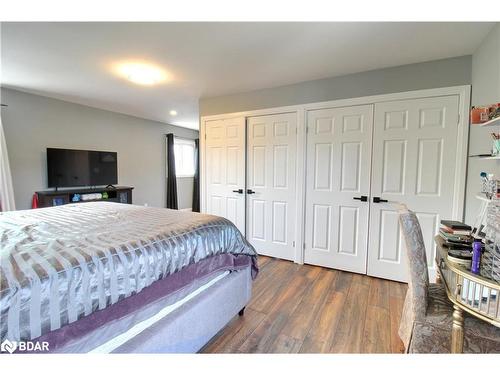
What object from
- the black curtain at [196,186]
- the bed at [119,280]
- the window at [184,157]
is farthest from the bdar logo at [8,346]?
the black curtain at [196,186]

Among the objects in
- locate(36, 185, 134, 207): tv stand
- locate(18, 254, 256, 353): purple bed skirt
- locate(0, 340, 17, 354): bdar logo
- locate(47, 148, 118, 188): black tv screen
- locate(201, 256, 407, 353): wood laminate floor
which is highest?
locate(47, 148, 118, 188): black tv screen

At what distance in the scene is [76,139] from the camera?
4051 millimetres

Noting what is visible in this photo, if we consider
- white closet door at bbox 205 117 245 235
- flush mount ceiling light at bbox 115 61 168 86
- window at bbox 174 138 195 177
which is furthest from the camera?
window at bbox 174 138 195 177

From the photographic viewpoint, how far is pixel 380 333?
1740 mm

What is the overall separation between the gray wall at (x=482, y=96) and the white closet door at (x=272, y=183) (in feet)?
5.54

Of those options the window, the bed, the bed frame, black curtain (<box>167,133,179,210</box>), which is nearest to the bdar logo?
the bed

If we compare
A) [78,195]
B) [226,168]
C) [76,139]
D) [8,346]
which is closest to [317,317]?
[8,346]

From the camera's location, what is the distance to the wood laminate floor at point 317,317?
162cm

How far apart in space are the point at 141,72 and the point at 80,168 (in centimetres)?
233

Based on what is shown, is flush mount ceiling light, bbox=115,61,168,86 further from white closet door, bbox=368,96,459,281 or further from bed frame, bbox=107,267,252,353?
white closet door, bbox=368,96,459,281

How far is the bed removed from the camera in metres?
0.88

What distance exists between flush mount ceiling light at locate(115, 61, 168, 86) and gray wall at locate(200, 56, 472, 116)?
0.96 meters

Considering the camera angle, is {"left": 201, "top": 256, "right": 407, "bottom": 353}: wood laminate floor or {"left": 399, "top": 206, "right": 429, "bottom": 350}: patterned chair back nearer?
{"left": 399, "top": 206, "right": 429, "bottom": 350}: patterned chair back
